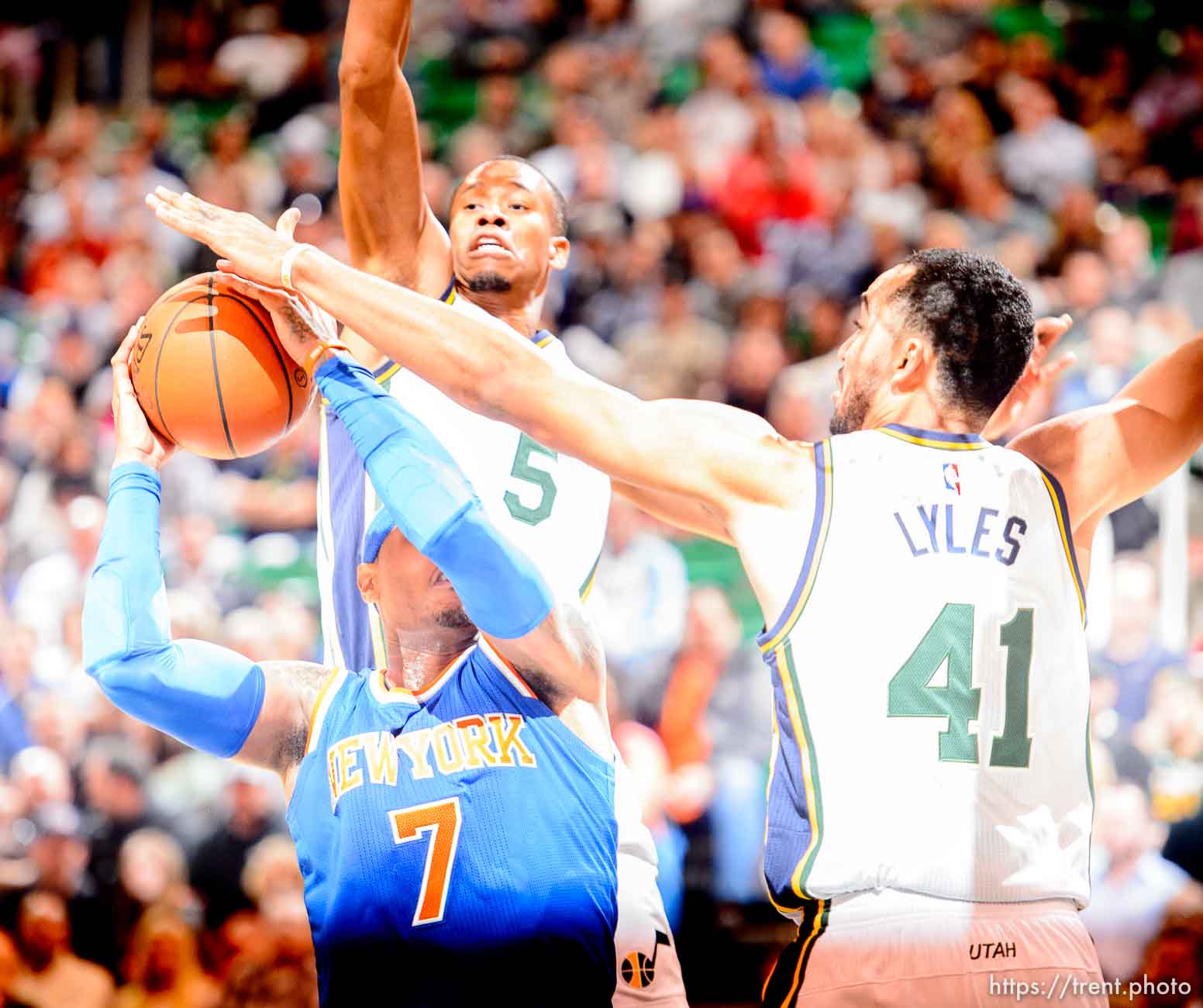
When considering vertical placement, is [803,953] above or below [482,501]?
below

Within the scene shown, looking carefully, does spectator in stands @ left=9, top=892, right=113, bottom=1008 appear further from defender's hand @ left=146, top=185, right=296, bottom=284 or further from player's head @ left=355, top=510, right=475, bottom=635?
defender's hand @ left=146, top=185, right=296, bottom=284

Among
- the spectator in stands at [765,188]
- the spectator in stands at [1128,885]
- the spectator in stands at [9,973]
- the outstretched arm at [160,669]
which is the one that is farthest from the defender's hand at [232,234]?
the spectator in stands at [765,188]

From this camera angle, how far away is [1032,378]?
336 cm

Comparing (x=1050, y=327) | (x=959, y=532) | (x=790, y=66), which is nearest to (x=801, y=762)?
(x=959, y=532)

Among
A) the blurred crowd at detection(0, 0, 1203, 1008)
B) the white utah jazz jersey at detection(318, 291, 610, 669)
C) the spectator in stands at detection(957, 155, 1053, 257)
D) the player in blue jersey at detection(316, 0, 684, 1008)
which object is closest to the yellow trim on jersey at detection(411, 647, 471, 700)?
the player in blue jersey at detection(316, 0, 684, 1008)

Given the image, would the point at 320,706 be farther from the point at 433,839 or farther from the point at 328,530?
Result: the point at 328,530

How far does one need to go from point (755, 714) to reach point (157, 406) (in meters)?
3.57

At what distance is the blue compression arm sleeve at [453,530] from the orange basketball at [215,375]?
0.44 meters

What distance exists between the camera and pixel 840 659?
2.68 meters

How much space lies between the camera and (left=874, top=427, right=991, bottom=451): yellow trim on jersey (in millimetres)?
2861

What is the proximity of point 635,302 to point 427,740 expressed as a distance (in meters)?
5.86

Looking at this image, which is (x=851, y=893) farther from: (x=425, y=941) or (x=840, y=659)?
(x=425, y=941)

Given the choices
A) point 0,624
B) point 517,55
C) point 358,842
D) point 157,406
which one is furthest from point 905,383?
point 517,55

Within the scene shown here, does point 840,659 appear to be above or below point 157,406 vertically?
below
